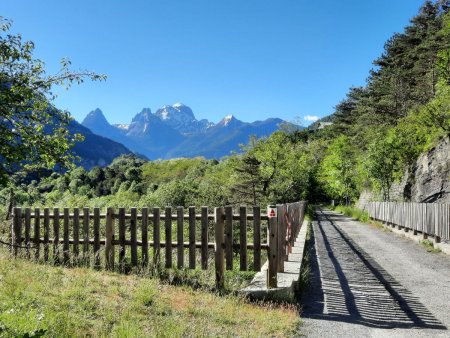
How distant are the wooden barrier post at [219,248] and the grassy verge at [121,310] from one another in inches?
19.7

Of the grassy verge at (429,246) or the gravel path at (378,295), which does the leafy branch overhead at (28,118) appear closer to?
the gravel path at (378,295)

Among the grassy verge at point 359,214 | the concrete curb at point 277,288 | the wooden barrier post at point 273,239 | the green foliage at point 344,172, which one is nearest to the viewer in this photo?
the concrete curb at point 277,288

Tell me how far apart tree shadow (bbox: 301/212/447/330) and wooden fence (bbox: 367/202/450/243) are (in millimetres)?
4280

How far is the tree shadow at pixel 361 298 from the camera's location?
6.42 m

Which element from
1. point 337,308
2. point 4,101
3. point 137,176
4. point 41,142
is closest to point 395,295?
point 337,308

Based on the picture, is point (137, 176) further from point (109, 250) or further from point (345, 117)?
point (109, 250)

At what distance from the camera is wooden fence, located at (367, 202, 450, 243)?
14.7 m

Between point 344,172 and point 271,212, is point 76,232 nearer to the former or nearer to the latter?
point 271,212

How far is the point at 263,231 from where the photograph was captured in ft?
69.7

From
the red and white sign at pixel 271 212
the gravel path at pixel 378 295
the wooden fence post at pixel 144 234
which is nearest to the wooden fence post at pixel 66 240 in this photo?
the wooden fence post at pixel 144 234

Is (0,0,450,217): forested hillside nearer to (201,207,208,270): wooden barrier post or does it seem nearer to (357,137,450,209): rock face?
(357,137,450,209): rock face

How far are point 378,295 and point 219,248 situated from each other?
3.33 metres

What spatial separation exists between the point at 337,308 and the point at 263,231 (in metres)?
14.2

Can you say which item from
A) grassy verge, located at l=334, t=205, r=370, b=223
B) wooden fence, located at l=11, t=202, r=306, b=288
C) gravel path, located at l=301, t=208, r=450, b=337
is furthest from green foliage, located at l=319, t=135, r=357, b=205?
wooden fence, located at l=11, t=202, r=306, b=288
